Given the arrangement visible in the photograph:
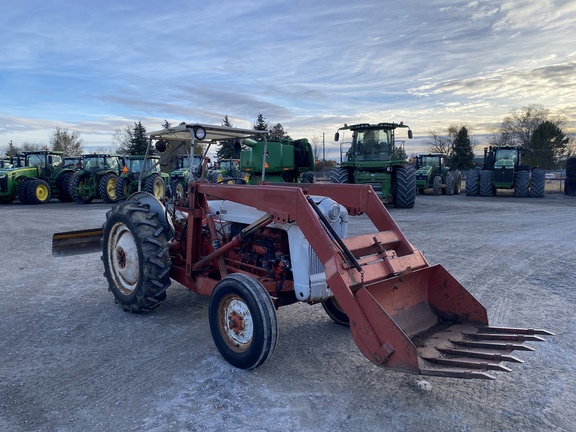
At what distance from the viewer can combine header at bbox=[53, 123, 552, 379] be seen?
3135mm

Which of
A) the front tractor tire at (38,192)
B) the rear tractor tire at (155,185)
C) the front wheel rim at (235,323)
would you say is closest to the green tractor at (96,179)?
the front tractor tire at (38,192)

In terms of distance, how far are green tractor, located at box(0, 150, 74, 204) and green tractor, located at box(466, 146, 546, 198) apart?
19.9 m

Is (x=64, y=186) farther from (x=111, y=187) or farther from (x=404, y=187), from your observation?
(x=404, y=187)

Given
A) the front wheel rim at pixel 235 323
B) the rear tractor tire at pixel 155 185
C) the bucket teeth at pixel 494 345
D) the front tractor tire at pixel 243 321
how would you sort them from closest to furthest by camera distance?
1. the bucket teeth at pixel 494 345
2. the front tractor tire at pixel 243 321
3. the front wheel rim at pixel 235 323
4. the rear tractor tire at pixel 155 185

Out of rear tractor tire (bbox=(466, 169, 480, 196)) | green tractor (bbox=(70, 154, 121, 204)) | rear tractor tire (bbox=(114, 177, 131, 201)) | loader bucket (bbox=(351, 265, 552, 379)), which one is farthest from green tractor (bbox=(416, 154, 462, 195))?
loader bucket (bbox=(351, 265, 552, 379))

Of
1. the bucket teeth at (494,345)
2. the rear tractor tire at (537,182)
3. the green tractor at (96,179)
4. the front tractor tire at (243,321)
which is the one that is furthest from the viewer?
the rear tractor tire at (537,182)

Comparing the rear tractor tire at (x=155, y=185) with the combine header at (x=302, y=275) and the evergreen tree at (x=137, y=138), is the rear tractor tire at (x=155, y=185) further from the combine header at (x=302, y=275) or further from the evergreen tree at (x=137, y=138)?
the evergreen tree at (x=137, y=138)

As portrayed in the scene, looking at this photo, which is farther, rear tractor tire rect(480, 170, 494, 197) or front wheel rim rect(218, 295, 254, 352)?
rear tractor tire rect(480, 170, 494, 197)

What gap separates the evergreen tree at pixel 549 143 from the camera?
47.4m

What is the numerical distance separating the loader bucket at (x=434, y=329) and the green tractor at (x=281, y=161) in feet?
45.8

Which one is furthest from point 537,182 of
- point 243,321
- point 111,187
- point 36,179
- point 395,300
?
point 36,179

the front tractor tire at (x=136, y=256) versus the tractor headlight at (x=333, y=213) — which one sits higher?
the tractor headlight at (x=333, y=213)

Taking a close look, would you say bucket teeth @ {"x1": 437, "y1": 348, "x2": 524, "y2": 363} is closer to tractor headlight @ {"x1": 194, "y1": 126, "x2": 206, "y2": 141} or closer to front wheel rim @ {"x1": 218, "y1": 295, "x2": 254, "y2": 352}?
front wheel rim @ {"x1": 218, "y1": 295, "x2": 254, "y2": 352}

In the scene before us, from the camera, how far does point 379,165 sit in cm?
1570
